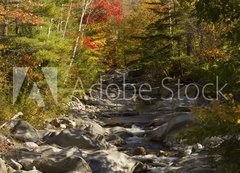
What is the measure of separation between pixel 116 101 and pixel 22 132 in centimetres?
1758

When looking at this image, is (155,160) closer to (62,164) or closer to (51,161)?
(62,164)

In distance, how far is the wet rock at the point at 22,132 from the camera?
45.3ft

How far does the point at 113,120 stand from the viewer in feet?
74.3

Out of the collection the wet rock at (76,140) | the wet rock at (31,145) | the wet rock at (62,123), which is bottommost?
the wet rock at (62,123)

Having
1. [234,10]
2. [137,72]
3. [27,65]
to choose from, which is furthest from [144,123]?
[137,72]

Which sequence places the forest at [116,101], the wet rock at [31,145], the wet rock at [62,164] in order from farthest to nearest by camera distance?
the wet rock at [31,145], the wet rock at [62,164], the forest at [116,101]

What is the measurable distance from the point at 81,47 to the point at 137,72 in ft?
59.9

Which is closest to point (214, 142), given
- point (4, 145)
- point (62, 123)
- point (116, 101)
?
point (4, 145)

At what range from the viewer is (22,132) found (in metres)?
14.0

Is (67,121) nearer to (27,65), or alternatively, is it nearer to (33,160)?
(27,65)

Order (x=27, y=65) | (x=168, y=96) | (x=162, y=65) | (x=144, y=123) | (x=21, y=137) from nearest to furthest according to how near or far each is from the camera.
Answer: (x=21, y=137) < (x=27, y=65) < (x=144, y=123) < (x=168, y=96) < (x=162, y=65)

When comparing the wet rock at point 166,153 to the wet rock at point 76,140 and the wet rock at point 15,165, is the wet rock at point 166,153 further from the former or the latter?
the wet rock at point 15,165

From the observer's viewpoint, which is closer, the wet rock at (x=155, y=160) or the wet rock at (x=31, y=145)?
the wet rock at (x=155, y=160)

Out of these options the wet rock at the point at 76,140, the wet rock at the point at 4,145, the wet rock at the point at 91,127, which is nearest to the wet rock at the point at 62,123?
the wet rock at the point at 91,127
